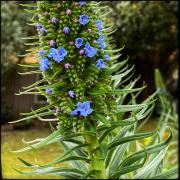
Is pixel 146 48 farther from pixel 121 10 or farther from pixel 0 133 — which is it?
pixel 0 133

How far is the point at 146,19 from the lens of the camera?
14.6m

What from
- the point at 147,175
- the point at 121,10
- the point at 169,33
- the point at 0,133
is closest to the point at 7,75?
the point at 0,133

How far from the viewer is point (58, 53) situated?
2301mm

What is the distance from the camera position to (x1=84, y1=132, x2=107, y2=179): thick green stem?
2.58 meters

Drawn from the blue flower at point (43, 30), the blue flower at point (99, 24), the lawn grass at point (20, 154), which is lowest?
the lawn grass at point (20, 154)

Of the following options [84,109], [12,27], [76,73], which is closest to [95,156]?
[84,109]

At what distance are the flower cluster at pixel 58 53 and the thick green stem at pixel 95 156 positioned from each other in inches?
18.4

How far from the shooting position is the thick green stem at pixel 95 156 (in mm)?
2580

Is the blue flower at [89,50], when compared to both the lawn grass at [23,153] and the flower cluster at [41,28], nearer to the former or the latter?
the flower cluster at [41,28]

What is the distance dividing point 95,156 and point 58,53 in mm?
617

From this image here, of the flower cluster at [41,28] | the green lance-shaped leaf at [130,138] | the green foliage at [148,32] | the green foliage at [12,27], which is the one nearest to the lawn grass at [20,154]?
the green foliage at [12,27]

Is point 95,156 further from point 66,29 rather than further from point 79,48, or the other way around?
point 66,29

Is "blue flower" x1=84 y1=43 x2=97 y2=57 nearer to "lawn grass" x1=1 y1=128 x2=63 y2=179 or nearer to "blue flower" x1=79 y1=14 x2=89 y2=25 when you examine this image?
"blue flower" x1=79 y1=14 x2=89 y2=25

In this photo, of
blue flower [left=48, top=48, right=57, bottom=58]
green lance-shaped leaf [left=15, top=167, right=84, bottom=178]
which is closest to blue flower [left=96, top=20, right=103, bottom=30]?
blue flower [left=48, top=48, right=57, bottom=58]
